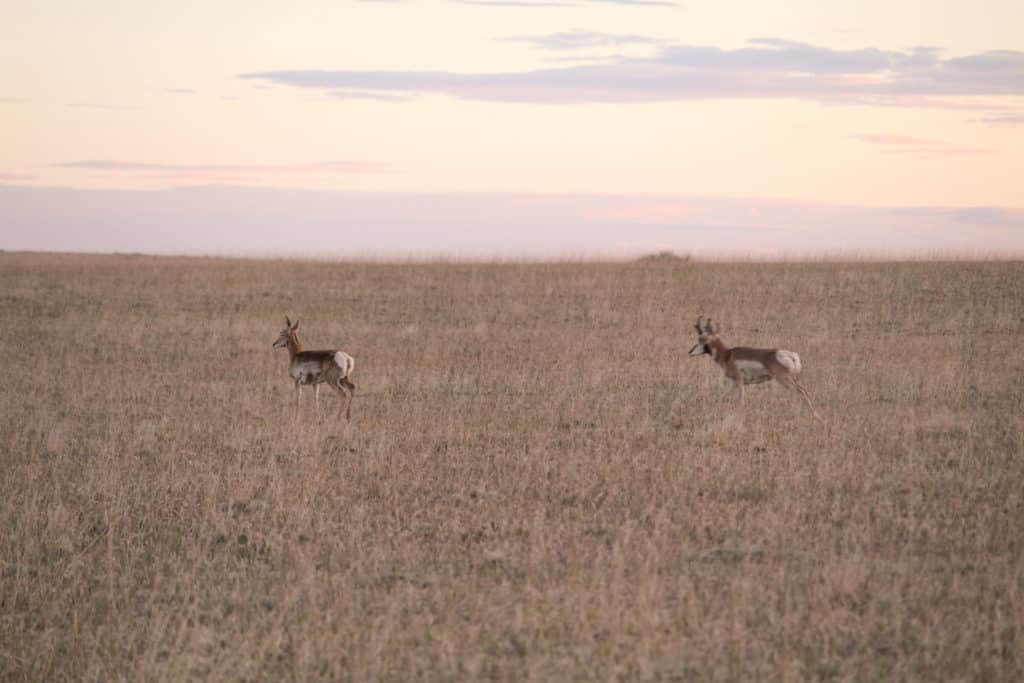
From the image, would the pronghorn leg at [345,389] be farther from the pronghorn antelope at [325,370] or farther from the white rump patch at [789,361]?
the white rump patch at [789,361]

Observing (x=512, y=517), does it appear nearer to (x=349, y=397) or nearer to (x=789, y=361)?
(x=349, y=397)

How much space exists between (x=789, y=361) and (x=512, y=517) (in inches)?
291

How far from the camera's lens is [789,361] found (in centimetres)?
1612

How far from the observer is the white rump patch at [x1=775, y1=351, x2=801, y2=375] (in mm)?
16078

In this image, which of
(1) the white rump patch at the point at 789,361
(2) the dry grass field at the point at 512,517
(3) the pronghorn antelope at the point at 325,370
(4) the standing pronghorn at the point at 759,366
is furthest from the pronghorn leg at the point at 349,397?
(1) the white rump patch at the point at 789,361

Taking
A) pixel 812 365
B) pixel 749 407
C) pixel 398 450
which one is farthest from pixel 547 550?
pixel 812 365

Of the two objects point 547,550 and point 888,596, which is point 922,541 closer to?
point 888,596

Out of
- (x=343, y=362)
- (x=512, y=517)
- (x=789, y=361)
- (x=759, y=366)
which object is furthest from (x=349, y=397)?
(x=512, y=517)

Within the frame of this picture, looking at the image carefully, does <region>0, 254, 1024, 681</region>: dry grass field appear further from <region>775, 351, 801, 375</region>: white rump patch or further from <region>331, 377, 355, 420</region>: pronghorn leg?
<region>775, 351, 801, 375</region>: white rump patch

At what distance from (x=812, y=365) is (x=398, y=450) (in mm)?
10171

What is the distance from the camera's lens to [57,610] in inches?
313

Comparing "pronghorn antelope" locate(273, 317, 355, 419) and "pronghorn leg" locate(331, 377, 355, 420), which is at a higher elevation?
"pronghorn antelope" locate(273, 317, 355, 419)

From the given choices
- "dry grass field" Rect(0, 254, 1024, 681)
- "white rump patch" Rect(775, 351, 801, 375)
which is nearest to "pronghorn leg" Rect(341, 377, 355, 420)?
"dry grass field" Rect(0, 254, 1024, 681)

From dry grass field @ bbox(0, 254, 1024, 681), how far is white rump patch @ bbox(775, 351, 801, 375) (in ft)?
1.93
